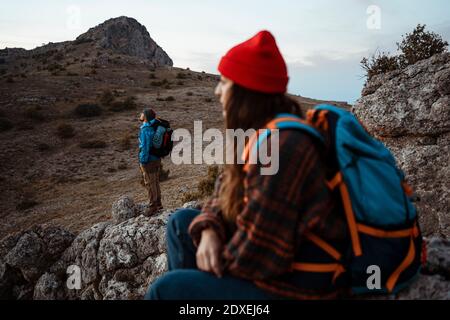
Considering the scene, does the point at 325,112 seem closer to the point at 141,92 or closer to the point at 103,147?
the point at 103,147

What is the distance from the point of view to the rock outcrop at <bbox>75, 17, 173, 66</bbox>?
61831 millimetres

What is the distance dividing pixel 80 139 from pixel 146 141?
13.2 meters

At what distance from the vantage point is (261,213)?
1343 mm

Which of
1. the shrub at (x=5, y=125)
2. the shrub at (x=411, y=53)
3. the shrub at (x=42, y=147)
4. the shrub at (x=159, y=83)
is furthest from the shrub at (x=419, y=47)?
the shrub at (x=159, y=83)

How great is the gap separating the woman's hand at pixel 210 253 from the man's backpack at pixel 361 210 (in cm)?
35

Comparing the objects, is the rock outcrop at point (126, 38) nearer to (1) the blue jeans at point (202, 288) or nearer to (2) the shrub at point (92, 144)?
(2) the shrub at point (92, 144)

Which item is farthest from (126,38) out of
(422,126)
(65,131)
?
(422,126)

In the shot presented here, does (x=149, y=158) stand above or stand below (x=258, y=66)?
below

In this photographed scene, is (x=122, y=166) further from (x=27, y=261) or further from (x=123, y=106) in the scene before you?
(x=123, y=106)

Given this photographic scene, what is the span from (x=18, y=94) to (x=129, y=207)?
23.4 metres

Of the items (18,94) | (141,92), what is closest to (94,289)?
(18,94)

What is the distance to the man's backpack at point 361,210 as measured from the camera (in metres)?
1.39

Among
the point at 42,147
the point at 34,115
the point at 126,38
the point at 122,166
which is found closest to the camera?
the point at 122,166

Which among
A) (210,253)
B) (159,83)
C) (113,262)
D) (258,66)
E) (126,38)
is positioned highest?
(126,38)
